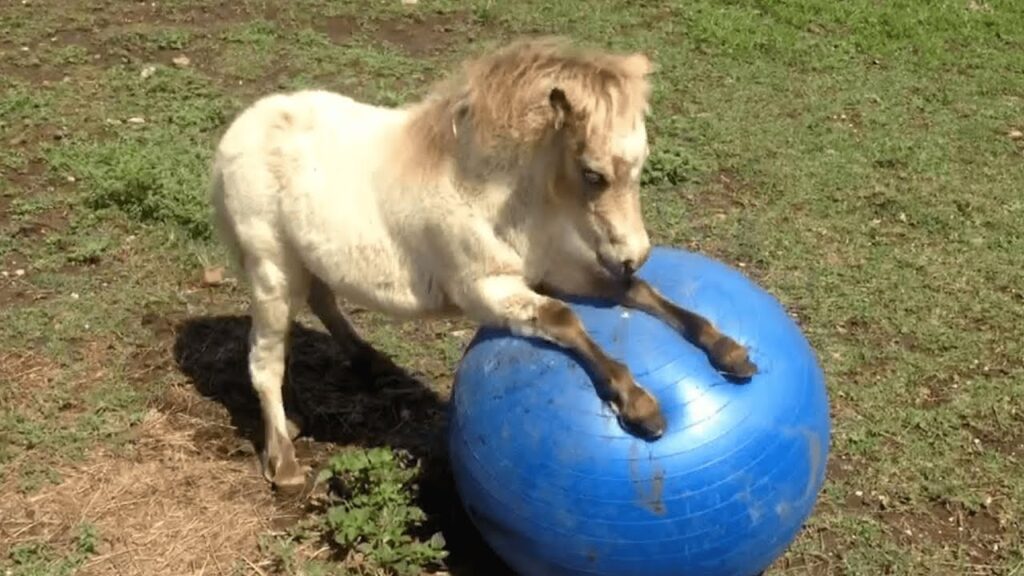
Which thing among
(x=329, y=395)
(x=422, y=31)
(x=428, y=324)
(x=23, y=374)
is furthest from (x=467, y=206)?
(x=422, y=31)

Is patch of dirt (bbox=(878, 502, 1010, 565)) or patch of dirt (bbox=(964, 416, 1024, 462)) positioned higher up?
patch of dirt (bbox=(964, 416, 1024, 462))

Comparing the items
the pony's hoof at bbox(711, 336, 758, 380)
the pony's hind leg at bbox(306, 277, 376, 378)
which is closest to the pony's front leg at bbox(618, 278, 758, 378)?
the pony's hoof at bbox(711, 336, 758, 380)

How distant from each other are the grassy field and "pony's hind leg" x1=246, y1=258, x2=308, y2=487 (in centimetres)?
11

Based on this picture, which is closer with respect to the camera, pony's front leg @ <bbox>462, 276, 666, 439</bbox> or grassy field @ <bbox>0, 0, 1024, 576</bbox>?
pony's front leg @ <bbox>462, 276, 666, 439</bbox>

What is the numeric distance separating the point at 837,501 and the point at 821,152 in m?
3.37

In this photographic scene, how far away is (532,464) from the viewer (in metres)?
3.60

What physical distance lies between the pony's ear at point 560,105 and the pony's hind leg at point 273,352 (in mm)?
1336

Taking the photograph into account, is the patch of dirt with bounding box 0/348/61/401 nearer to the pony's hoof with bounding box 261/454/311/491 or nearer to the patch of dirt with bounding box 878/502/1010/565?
the pony's hoof with bounding box 261/454/311/491

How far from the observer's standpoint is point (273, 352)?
4.73 meters

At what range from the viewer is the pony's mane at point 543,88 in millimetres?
3787

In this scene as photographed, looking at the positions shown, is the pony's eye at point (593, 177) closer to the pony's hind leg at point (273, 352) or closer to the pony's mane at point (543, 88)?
the pony's mane at point (543, 88)

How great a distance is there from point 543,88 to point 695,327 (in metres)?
0.89

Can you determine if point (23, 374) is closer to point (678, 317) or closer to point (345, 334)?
point (345, 334)

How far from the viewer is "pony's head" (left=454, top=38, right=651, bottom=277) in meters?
3.79
